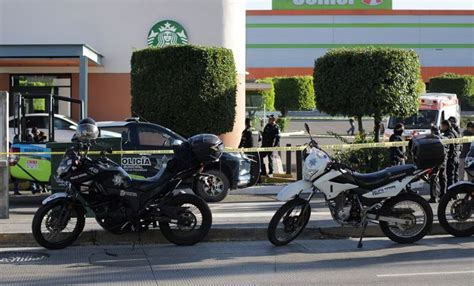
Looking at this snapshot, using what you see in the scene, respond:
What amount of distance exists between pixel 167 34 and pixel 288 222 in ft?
52.7

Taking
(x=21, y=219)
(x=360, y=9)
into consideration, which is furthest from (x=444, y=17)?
(x=21, y=219)

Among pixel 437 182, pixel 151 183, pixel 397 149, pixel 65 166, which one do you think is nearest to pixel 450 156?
pixel 437 182

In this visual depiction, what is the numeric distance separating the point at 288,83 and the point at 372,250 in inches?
1893

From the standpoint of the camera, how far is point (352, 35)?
8119 centimetres

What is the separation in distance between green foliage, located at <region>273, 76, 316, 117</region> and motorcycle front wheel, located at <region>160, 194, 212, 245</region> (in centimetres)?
4750

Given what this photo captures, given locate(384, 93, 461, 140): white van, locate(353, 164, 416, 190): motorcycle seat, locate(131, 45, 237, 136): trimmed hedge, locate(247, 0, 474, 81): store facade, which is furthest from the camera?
locate(247, 0, 474, 81): store facade

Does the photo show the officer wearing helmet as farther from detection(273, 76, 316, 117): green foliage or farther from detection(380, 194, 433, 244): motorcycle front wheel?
detection(273, 76, 316, 117): green foliage

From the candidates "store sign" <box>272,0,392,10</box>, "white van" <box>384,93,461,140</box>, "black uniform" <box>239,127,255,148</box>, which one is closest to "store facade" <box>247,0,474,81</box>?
"store sign" <box>272,0,392,10</box>

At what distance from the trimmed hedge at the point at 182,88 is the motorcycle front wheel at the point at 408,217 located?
31.0 ft

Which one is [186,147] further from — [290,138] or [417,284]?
[290,138]

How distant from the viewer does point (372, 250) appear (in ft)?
30.2

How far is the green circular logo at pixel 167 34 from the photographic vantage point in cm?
2427

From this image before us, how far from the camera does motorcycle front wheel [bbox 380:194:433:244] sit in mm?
9383

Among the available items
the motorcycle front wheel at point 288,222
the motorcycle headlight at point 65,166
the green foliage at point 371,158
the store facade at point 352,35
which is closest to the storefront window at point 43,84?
the green foliage at point 371,158
